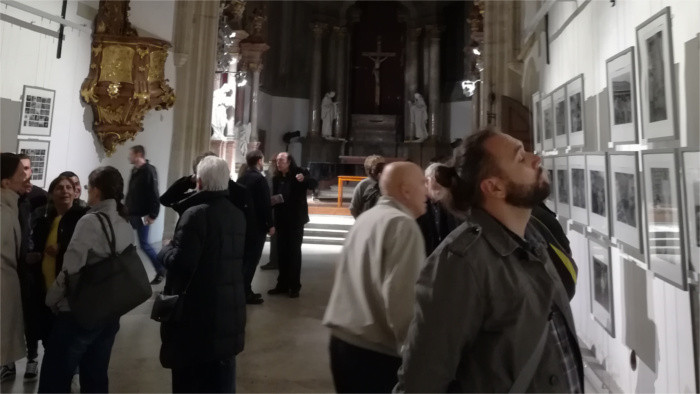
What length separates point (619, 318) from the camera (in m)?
2.99

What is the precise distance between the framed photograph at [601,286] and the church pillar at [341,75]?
14.3m

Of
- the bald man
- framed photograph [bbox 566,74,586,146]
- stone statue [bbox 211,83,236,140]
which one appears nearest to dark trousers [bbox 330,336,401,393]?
the bald man

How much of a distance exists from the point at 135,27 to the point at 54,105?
1.62 meters

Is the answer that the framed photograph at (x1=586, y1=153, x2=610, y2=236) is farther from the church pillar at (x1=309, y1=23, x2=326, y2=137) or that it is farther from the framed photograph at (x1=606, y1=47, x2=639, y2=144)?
the church pillar at (x1=309, y1=23, x2=326, y2=137)

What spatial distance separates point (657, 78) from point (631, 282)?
124cm

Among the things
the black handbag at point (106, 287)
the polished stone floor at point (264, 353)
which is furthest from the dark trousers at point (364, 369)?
the polished stone floor at point (264, 353)

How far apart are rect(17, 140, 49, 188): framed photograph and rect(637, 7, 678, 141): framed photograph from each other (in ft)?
16.2

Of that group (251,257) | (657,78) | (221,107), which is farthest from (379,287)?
(221,107)

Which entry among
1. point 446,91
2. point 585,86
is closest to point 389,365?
point 585,86

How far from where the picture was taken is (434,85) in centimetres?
1717

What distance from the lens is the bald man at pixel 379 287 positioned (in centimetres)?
165

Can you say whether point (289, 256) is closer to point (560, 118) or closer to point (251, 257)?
point (251, 257)

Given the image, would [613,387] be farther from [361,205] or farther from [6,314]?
[6,314]

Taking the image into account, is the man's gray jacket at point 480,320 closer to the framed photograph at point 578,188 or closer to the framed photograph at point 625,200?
the framed photograph at point 625,200
